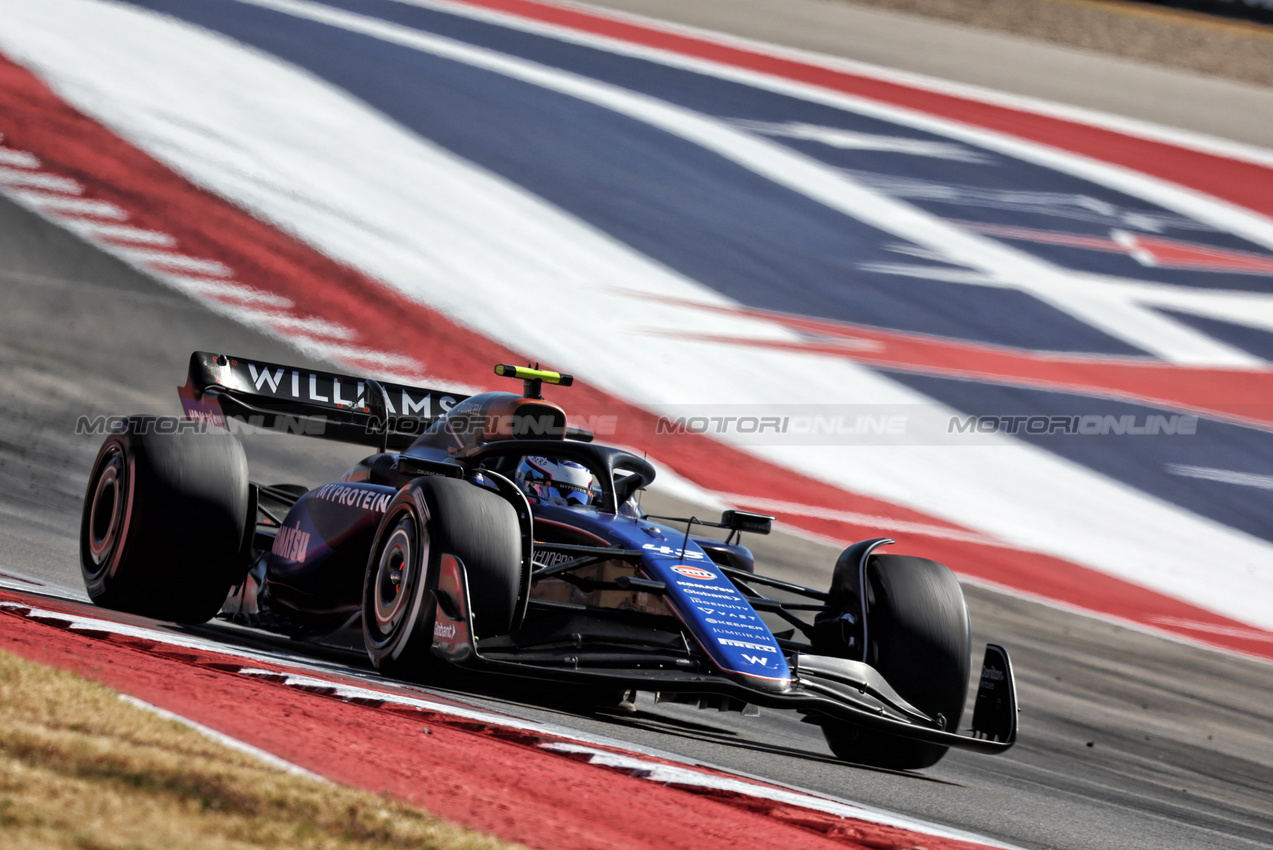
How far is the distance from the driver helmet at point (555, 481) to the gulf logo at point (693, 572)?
0.77 meters

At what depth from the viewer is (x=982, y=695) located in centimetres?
607

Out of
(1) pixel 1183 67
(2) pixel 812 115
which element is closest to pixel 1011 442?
(2) pixel 812 115

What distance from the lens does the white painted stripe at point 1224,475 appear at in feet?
46.5

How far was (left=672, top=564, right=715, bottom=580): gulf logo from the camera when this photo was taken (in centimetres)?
556

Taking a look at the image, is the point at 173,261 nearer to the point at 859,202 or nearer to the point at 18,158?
the point at 18,158

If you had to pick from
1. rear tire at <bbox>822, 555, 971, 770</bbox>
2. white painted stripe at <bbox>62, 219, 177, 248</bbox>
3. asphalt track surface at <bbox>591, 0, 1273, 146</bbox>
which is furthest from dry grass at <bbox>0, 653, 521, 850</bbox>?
asphalt track surface at <bbox>591, 0, 1273, 146</bbox>

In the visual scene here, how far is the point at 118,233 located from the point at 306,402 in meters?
6.39

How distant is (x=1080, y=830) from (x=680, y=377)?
30.2 ft

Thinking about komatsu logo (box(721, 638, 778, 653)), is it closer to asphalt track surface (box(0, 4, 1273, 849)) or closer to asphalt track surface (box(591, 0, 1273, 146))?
asphalt track surface (box(0, 4, 1273, 849))

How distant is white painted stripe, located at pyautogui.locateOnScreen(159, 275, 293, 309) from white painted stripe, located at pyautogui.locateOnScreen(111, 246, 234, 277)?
18 centimetres

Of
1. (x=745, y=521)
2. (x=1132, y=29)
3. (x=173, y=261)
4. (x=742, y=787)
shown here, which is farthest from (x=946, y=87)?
(x=742, y=787)

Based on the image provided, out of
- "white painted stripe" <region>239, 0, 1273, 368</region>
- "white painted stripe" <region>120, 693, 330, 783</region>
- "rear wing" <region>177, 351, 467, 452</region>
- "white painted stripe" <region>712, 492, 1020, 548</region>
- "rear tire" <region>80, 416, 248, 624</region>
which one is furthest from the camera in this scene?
"white painted stripe" <region>239, 0, 1273, 368</region>

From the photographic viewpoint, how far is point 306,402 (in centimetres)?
754

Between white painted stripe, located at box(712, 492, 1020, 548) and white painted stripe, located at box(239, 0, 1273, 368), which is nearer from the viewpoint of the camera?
white painted stripe, located at box(712, 492, 1020, 548)
